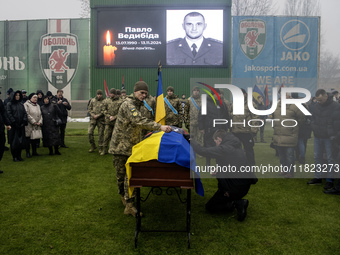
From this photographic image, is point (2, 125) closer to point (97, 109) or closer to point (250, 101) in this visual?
point (97, 109)

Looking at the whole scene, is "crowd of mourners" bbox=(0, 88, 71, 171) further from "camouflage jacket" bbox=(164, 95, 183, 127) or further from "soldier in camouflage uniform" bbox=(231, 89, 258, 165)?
"soldier in camouflage uniform" bbox=(231, 89, 258, 165)

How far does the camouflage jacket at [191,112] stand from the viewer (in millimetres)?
7984

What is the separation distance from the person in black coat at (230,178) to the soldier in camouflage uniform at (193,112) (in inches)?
136

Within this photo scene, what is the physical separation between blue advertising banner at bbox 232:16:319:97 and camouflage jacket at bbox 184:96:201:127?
1218cm

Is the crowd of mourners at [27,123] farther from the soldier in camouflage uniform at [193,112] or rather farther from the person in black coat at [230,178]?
the person in black coat at [230,178]

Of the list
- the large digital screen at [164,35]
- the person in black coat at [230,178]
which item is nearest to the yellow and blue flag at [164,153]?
the person in black coat at [230,178]

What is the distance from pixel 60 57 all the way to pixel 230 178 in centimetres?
2020

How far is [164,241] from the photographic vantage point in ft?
12.0

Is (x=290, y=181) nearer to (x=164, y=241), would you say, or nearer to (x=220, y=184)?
(x=220, y=184)

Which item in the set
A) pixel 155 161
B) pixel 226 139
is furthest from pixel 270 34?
pixel 155 161

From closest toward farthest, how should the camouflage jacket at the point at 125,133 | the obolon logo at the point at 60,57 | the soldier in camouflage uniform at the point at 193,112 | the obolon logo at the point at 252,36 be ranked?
1. the camouflage jacket at the point at 125,133
2. the soldier in camouflage uniform at the point at 193,112
3. the obolon logo at the point at 252,36
4. the obolon logo at the point at 60,57

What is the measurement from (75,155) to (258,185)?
5576mm

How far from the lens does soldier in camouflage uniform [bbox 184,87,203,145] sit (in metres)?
7.96

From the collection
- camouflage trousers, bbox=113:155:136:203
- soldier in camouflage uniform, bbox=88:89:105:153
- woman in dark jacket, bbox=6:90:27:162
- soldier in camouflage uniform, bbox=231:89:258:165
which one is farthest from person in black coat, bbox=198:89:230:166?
woman in dark jacket, bbox=6:90:27:162
